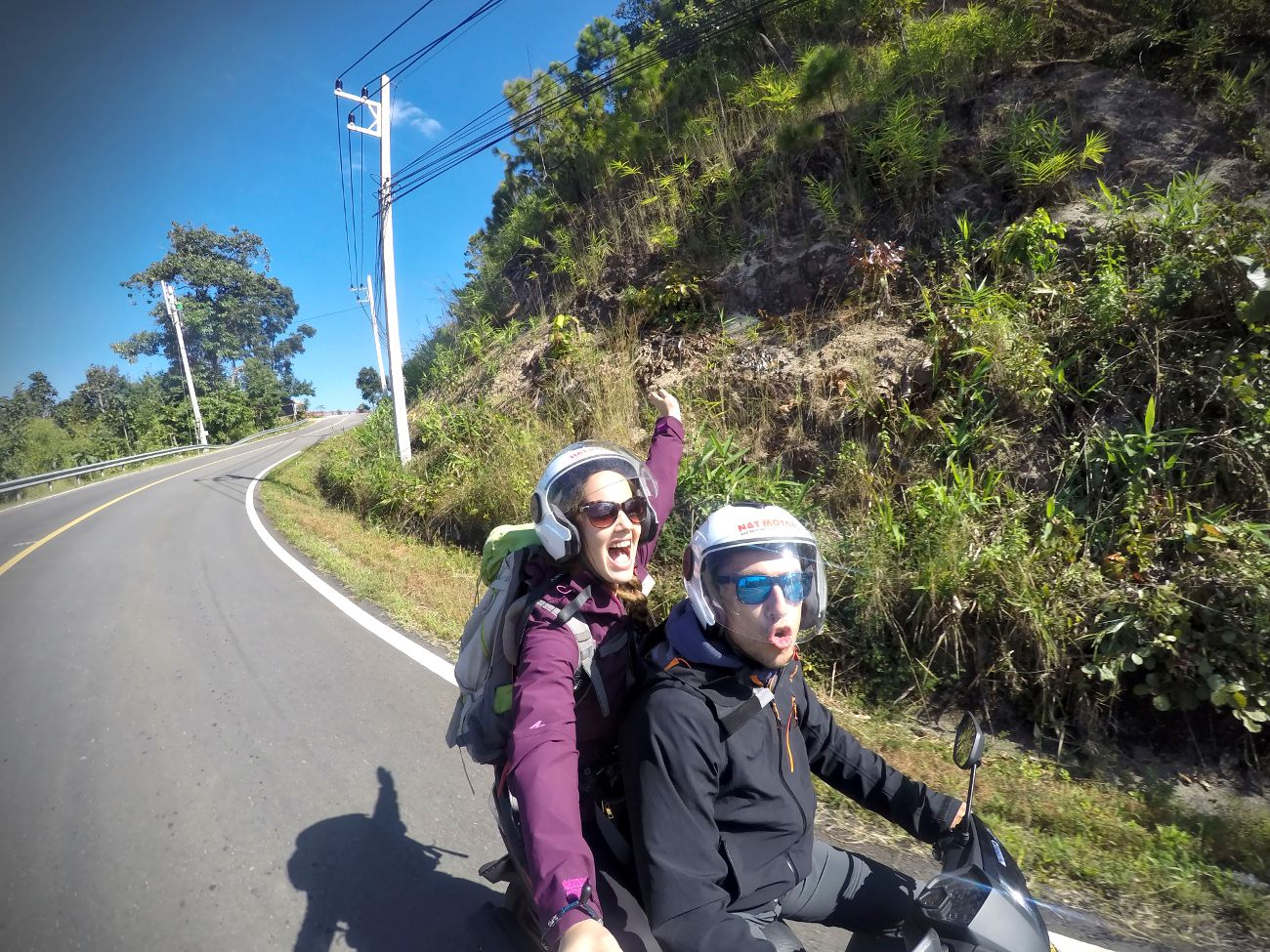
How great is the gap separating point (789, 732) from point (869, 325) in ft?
17.5

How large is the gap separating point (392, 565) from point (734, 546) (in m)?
6.68

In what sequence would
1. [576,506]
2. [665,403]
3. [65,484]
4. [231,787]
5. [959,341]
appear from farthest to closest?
[65,484]
[959,341]
[231,787]
[665,403]
[576,506]

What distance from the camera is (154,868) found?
111 inches

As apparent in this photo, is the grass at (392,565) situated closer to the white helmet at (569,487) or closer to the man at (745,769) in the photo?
the white helmet at (569,487)

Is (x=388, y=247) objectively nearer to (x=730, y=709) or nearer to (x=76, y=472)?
(x=730, y=709)

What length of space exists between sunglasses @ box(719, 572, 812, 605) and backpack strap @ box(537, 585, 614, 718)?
414 mm

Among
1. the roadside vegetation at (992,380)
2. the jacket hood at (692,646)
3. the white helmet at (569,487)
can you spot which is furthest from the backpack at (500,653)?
the roadside vegetation at (992,380)

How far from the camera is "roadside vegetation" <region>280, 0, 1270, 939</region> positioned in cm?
337

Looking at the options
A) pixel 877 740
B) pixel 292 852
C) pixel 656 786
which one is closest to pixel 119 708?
pixel 292 852

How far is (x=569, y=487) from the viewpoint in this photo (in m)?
1.96

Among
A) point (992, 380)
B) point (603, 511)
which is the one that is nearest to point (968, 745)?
point (603, 511)

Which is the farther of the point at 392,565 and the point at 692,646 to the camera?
the point at 392,565

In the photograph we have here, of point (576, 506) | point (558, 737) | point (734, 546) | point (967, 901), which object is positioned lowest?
point (967, 901)

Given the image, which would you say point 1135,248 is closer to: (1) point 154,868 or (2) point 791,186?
(2) point 791,186
